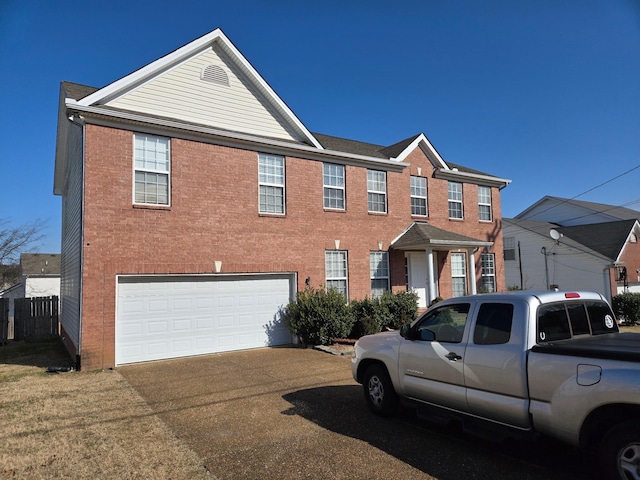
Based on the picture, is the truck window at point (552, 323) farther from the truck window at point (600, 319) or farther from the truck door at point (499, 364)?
the truck window at point (600, 319)

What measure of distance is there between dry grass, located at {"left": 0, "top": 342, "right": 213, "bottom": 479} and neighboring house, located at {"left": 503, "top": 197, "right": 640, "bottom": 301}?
2561 centimetres

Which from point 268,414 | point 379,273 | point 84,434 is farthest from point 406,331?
point 379,273

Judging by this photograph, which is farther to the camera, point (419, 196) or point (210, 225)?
point (419, 196)

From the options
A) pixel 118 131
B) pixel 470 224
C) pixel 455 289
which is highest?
pixel 118 131

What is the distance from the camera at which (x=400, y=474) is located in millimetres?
4293

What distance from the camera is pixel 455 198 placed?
1847cm

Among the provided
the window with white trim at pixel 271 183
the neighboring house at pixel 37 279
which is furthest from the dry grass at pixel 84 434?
the neighboring house at pixel 37 279

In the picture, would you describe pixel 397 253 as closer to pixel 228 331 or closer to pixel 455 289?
pixel 455 289

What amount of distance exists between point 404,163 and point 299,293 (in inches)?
277

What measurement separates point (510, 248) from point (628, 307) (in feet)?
33.0

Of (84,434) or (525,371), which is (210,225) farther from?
(525,371)

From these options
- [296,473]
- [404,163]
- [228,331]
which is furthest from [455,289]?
[296,473]

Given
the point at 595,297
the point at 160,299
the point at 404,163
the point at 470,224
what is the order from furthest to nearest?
the point at 470,224, the point at 404,163, the point at 160,299, the point at 595,297

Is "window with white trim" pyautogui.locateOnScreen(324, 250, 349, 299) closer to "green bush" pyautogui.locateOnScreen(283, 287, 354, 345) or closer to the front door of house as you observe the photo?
"green bush" pyautogui.locateOnScreen(283, 287, 354, 345)
